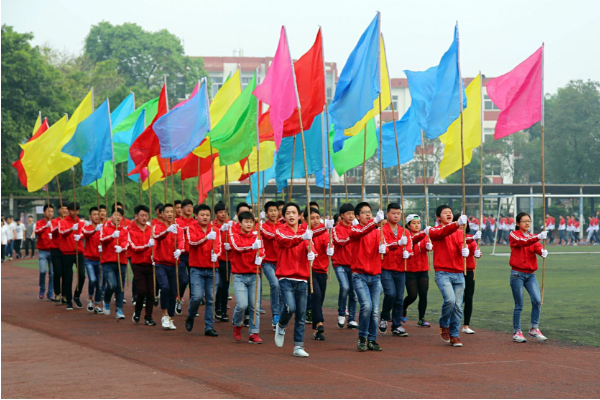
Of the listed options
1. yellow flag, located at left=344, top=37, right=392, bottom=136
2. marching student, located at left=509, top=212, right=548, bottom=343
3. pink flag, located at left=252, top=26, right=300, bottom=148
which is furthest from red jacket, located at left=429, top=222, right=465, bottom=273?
yellow flag, located at left=344, top=37, right=392, bottom=136

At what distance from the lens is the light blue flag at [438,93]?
1266 cm

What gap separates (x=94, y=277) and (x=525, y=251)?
8.14m

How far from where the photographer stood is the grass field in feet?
39.0

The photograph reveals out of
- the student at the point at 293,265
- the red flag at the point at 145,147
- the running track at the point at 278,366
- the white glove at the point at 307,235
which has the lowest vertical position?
the running track at the point at 278,366

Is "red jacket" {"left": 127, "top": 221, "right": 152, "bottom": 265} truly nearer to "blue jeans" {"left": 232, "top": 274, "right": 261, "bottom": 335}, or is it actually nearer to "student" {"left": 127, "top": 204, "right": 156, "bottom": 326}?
"student" {"left": 127, "top": 204, "right": 156, "bottom": 326}

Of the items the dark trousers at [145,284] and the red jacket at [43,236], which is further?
the red jacket at [43,236]

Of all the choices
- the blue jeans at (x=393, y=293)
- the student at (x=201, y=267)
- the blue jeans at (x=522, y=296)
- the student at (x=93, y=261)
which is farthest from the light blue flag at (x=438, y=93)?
the student at (x=93, y=261)

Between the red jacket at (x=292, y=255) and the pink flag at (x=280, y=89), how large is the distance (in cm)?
211

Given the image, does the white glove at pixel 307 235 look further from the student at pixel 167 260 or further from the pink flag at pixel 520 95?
the pink flag at pixel 520 95

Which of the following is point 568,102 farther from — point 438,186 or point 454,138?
point 454,138

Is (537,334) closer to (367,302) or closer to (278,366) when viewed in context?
(367,302)

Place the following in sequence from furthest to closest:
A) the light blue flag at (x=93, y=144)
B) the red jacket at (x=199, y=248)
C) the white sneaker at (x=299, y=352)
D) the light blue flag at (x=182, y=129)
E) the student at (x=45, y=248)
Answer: the student at (x=45, y=248) < the light blue flag at (x=93, y=144) < the light blue flag at (x=182, y=129) < the red jacket at (x=199, y=248) < the white sneaker at (x=299, y=352)

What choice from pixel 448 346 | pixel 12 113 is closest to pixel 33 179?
pixel 448 346

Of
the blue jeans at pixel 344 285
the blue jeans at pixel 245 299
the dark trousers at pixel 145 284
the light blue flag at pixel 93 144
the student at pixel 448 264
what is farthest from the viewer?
the light blue flag at pixel 93 144
